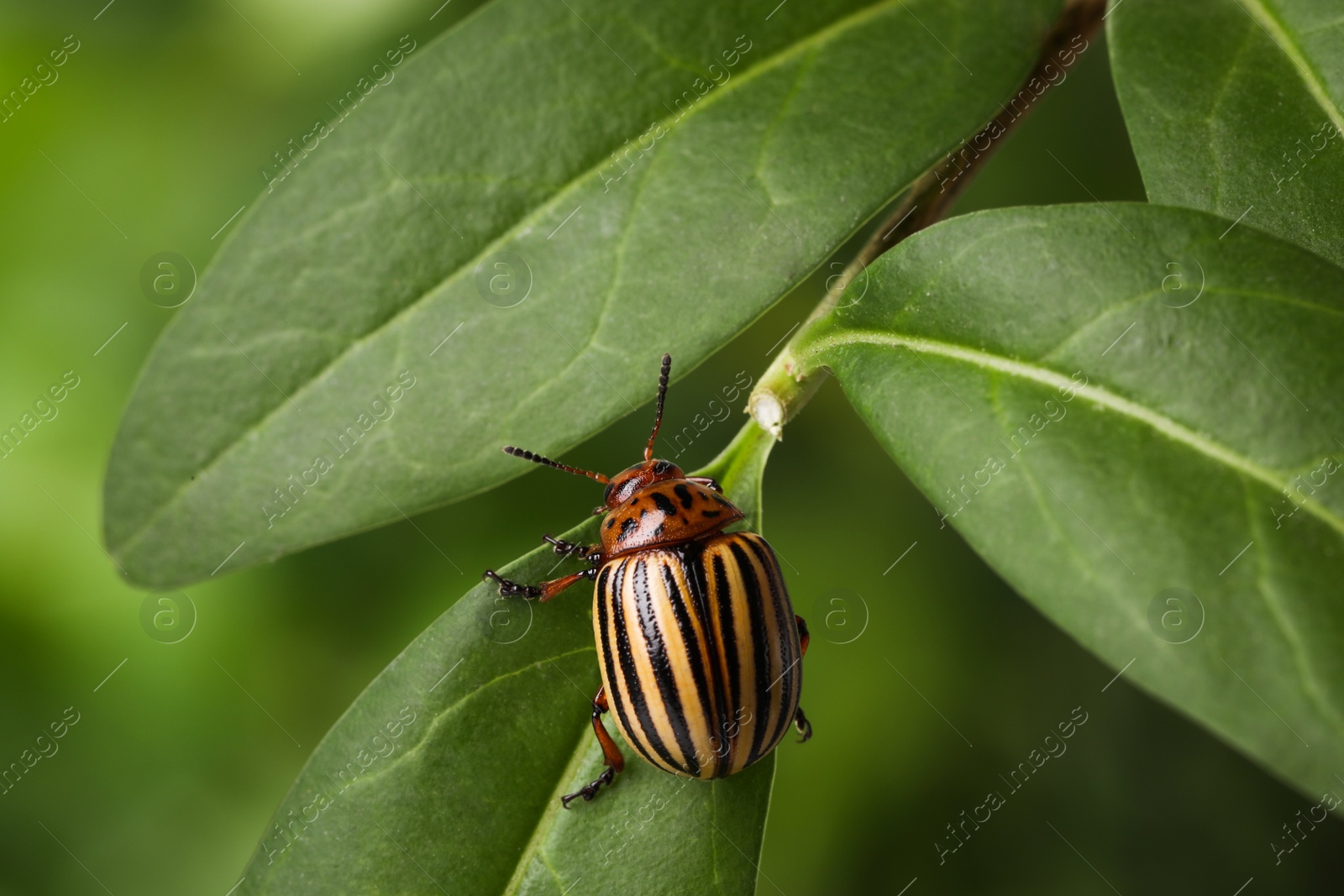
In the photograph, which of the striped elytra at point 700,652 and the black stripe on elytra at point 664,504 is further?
the black stripe on elytra at point 664,504

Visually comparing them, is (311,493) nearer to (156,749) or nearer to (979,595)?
(156,749)

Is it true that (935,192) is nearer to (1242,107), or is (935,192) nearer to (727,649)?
(1242,107)

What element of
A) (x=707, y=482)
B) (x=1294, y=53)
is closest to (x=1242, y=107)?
(x=1294, y=53)

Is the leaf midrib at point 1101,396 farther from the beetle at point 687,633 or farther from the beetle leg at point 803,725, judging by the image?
the beetle leg at point 803,725

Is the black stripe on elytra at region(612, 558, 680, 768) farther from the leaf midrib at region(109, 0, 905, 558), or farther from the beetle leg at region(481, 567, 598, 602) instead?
the leaf midrib at region(109, 0, 905, 558)

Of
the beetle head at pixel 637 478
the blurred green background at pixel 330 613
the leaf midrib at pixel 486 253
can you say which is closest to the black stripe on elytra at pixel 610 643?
the beetle head at pixel 637 478

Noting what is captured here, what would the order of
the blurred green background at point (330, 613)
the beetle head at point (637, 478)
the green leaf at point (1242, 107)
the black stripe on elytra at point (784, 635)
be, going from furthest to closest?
the blurred green background at point (330, 613)
the beetle head at point (637, 478)
the black stripe on elytra at point (784, 635)
the green leaf at point (1242, 107)

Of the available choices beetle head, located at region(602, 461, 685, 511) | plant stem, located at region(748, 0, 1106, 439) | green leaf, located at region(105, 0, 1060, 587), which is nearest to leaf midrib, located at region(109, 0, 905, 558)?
green leaf, located at region(105, 0, 1060, 587)
